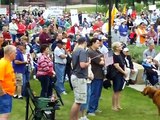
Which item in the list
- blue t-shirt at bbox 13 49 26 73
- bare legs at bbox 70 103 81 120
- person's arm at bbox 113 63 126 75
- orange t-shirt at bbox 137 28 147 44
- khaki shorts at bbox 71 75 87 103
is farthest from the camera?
orange t-shirt at bbox 137 28 147 44

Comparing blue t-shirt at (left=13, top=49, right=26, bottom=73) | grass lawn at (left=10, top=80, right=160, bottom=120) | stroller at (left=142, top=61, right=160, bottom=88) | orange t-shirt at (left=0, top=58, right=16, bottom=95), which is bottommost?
grass lawn at (left=10, top=80, right=160, bottom=120)

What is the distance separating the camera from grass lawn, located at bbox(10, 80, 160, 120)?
12648 mm

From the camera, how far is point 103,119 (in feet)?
40.5

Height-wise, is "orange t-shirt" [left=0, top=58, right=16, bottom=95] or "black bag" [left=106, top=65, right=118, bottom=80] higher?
"orange t-shirt" [left=0, top=58, right=16, bottom=95]

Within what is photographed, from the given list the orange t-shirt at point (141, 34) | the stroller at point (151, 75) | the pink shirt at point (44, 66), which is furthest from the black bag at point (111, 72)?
the orange t-shirt at point (141, 34)

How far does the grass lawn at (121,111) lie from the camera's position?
41.5 feet

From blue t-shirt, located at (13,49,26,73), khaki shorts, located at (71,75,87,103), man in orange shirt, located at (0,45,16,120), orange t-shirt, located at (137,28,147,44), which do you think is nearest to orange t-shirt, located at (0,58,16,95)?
man in orange shirt, located at (0,45,16,120)

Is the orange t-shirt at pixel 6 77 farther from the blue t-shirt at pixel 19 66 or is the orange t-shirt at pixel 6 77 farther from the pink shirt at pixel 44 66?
the blue t-shirt at pixel 19 66

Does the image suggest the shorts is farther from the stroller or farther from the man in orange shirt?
the stroller

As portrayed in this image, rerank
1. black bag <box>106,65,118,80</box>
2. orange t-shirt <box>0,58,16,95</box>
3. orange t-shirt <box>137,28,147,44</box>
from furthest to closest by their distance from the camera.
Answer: orange t-shirt <box>137,28,147,44</box> → black bag <box>106,65,118,80</box> → orange t-shirt <box>0,58,16,95</box>

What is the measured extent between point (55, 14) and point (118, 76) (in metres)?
14.9

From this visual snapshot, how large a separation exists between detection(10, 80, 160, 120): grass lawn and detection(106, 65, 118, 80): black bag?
0.89 meters

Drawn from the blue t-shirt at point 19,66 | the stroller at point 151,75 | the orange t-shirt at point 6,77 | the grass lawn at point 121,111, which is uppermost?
the orange t-shirt at point 6,77

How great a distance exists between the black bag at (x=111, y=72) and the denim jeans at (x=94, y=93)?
0.41 meters
